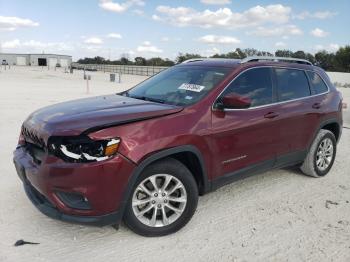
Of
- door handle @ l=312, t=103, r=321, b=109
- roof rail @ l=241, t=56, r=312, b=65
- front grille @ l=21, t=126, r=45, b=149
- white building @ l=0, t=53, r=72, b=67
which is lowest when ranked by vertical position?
white building @ l=0, t=53, r=72, b=67

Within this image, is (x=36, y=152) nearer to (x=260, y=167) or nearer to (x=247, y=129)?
(x=247, y=129)

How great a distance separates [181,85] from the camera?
4.48 meters

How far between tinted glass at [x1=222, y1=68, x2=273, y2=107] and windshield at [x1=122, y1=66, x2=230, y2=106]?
0.60ft

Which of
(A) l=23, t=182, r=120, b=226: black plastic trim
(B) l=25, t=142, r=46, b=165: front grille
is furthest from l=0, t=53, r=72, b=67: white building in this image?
(A) l=23, t=182, r=120, b=226: black plastic trim

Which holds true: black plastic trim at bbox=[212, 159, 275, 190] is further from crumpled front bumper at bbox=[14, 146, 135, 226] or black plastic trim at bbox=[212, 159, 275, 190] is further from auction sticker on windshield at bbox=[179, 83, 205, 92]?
crumpled front bumper at bbox=[14, 146, 135, 226]

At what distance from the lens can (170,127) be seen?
363 centimetres

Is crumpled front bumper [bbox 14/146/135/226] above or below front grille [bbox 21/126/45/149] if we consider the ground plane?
below

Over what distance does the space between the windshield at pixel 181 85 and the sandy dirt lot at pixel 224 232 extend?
129 centimetres

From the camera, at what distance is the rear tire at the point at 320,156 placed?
17.9 ft

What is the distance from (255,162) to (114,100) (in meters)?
1.77

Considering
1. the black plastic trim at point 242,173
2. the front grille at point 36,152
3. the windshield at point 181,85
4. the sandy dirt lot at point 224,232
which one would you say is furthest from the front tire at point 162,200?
the front grille at point 36,152

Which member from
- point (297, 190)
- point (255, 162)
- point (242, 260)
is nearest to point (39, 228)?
point (242, 260)

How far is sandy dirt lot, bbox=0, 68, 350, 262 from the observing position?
3445 millimetres

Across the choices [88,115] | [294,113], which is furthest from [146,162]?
[294,113]
